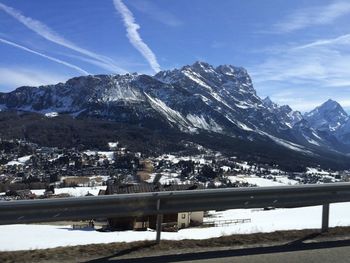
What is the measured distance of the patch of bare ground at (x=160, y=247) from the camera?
8.28m

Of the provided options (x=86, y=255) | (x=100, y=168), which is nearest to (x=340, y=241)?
(x=86, y=255)

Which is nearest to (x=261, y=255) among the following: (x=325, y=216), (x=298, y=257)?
(x=298, y=257)

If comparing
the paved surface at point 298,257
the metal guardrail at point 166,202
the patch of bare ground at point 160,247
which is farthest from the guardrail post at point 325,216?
the paved surface at point 298,257

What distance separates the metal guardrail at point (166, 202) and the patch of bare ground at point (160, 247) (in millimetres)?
358

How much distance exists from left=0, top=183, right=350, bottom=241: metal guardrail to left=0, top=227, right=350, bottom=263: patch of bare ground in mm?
358

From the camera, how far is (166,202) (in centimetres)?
941

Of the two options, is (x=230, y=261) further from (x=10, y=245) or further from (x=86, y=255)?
(x=10, y=245)

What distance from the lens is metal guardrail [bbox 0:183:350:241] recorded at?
8.21 m

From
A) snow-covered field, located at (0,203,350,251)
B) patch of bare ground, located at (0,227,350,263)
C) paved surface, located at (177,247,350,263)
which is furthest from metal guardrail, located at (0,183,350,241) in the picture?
paved surface, located at (177,247,350,263)

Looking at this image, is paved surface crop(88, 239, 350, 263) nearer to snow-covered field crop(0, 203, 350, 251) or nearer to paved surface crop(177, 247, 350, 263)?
paved surface crop(177, 247, 350, 263)

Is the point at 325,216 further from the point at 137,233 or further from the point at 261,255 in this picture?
the point at 137,233

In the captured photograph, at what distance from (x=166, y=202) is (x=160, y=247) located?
786 millimetres

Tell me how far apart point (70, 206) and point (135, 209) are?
3.79 ft

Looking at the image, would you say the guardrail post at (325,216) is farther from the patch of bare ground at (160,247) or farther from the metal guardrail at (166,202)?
the patch of bare ground at (160,247)
